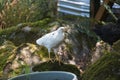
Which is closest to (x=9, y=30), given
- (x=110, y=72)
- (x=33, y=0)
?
(x=33, y=0)

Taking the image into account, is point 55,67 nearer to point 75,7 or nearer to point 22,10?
point 22,10

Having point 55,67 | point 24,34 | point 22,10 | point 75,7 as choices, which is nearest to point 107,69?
point 55,67

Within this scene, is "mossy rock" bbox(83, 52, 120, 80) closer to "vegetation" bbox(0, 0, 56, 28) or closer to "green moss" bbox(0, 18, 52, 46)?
"green moss" bbox(0, 18, 52, 46)

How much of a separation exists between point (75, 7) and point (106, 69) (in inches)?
227

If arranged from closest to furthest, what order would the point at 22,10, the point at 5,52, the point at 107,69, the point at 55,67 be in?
the point at 107,69, the point at 55,67, the point at 5,52, the point at 22,10

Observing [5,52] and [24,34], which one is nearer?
[5,52]

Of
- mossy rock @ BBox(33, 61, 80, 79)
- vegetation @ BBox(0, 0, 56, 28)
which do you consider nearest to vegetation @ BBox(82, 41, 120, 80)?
mossy rock @ BBox(33, 61, 80, 79)

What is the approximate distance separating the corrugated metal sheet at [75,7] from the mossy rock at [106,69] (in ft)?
16.0

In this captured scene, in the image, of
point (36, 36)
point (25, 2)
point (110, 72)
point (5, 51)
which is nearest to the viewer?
point (110, 72)

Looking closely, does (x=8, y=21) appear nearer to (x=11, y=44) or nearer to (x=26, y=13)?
(x=26, y=13)

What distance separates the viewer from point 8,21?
372 inches

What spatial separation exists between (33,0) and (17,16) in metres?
0.52

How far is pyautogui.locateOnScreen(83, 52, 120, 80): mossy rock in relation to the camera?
434 cm

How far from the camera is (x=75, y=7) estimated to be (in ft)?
33.1
